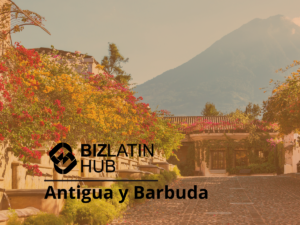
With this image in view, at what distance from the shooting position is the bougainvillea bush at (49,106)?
8.30m

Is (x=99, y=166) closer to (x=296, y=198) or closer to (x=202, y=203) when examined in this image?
(x=202, y=203)

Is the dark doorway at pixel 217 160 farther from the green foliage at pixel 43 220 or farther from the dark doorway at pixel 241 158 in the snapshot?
the green foliage at pixel 43 220

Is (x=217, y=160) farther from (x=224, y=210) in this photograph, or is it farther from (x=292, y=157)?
(x=224, y=210)

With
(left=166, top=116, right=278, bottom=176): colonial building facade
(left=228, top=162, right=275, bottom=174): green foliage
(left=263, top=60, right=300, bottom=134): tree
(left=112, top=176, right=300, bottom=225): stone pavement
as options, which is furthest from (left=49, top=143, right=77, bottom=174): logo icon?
(left=166, top=116, right=278, bottom=176): colonial building facade

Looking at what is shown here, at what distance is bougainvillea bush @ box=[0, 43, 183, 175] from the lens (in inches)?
327

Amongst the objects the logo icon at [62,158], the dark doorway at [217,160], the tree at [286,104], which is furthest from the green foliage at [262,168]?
the logo icon at [62,158]

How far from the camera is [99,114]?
12367mm

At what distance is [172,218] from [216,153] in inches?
1073

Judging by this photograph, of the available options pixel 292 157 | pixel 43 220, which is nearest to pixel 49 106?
pixel 43 220

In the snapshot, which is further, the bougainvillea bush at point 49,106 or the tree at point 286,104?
the tree at point 286,104

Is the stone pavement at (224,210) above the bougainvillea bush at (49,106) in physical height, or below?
below

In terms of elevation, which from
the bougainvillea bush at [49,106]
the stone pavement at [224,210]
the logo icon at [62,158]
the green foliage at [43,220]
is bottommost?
the stone pavement at [224,210]

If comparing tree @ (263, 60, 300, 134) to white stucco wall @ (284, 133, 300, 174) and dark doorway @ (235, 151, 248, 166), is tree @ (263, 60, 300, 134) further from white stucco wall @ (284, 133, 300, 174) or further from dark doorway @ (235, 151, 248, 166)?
dark doorway @ (235, 151, 248, 166)

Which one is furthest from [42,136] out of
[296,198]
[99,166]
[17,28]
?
[296,198]
